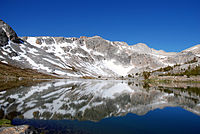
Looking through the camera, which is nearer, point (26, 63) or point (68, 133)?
point (68, 133)

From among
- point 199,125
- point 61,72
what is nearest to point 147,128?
point 199,125

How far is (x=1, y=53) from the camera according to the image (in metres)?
166

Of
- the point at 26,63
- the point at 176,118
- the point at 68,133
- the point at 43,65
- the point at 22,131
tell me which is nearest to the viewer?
the point at 22,131

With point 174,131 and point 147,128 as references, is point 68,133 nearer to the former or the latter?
point 147,128

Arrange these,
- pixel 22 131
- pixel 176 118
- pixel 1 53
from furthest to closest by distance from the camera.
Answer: pixel 1 53
pixel 176 118
pixel 22 131

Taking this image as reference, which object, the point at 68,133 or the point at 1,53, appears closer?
the point at 68,133

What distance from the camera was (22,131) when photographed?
40.5ft

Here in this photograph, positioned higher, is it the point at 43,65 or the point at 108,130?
the point at 43,65

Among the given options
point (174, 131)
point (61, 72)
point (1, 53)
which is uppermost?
point (1, 53)

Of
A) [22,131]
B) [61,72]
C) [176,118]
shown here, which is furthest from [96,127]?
[61,72]

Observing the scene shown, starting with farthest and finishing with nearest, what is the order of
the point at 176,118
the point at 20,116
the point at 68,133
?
the point at 176,118 → the point at 20,116 → the point at 68,133

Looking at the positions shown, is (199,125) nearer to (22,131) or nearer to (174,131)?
(174,131)

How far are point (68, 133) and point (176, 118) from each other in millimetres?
14224

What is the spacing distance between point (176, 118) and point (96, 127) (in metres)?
11.2
